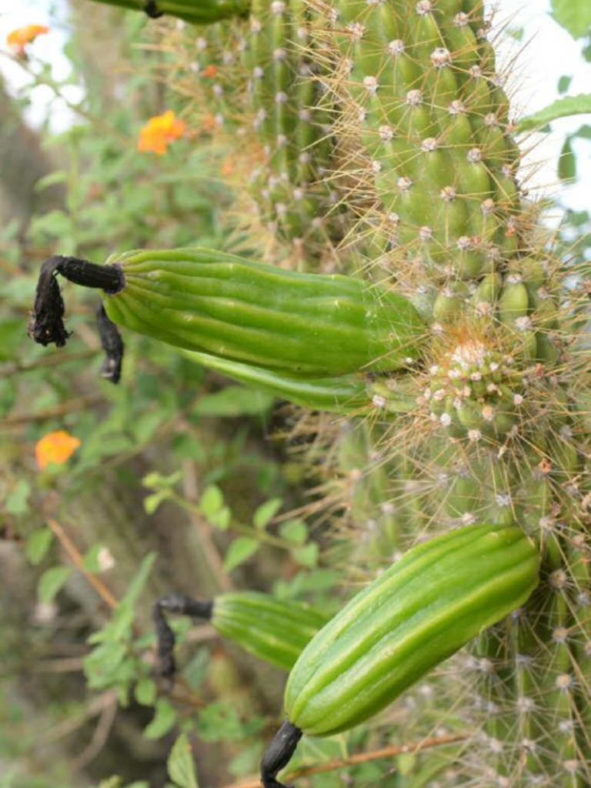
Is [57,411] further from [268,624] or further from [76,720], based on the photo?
[268,624]

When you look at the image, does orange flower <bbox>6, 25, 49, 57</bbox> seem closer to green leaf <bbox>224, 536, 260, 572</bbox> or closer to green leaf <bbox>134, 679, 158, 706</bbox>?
green leaf <bbox>224, 536, 260, 572</bbox>

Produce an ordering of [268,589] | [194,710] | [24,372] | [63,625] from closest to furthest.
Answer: [194,710] → [24,372] → [268,589] → [63,625]

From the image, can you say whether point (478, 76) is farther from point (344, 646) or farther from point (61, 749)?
point (61, 749)

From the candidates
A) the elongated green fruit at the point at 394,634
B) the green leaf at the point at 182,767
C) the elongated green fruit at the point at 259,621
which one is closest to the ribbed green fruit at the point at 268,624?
the elongated green fruit at the point at 259,621

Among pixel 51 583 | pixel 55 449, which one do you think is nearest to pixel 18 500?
pixel 55 449

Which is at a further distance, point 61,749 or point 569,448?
point 61,749

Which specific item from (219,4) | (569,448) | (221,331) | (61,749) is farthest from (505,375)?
(61,749)

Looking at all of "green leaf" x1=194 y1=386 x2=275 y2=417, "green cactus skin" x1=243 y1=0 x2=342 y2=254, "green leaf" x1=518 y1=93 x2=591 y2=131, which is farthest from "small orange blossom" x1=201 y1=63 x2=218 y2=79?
"green leaf" x1=194 y1=386 x2=275 y2=417
